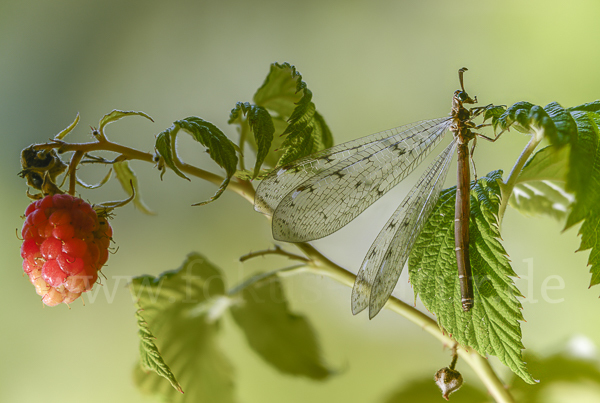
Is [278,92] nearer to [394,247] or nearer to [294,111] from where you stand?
[294,111]

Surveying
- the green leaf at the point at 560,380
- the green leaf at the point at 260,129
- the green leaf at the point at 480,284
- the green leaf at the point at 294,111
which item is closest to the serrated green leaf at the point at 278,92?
the green leaf at the point at 294,111

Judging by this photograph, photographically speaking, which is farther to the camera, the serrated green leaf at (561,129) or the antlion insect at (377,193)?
the antlion insect at (377,193)

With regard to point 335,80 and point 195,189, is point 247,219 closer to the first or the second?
point 195,189

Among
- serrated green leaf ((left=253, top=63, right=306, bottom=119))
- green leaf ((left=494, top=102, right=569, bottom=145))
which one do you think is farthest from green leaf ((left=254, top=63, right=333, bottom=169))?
green leaf ((left=494, top=102, right=569, bottom=145))

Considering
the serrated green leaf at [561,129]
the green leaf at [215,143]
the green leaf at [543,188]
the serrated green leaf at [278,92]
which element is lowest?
the green leaf at [543,188]

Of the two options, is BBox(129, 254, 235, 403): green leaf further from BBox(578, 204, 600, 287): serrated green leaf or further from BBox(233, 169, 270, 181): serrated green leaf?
BBox(578, 204, 600, 287): serrated green leaf

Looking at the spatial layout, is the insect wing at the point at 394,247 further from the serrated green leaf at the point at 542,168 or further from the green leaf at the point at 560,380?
the green leaf at the point at 560,380
